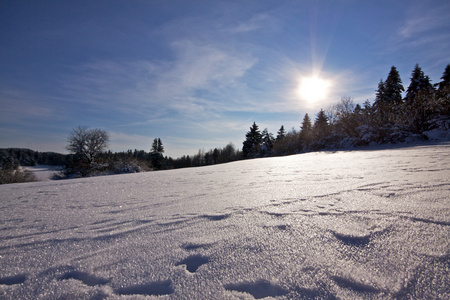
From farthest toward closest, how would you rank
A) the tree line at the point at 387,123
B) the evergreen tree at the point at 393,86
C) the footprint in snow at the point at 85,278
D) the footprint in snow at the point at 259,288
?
the evergreen tree at the point at 393,86, the tree line at the point at 387,123, the footprint in snow at the point at 85,278, the footprint in snow at the point at 259,288

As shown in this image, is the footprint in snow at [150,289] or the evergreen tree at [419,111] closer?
the footprint in snow at [150,289]

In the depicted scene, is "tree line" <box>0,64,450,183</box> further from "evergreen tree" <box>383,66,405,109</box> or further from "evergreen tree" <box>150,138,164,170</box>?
"evergreen tree" <box>150,138,164,170</box>

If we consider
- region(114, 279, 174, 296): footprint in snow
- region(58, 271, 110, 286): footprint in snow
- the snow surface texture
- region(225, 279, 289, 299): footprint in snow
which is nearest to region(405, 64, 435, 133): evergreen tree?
the snow surface texture

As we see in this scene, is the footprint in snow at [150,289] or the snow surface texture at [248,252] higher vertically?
the snow surface texture at [248,252]

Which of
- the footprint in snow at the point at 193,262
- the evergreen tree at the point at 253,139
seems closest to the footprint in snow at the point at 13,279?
the footprint in snow at the point at 193,262

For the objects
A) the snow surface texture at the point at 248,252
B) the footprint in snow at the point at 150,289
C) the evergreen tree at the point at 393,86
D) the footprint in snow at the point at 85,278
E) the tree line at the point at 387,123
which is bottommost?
the footprint in snow at the point at 85,278

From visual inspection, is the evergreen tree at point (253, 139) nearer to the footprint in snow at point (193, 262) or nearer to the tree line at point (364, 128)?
the tree line at point (364, 128)

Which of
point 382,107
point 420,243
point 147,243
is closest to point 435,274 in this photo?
point 420,243

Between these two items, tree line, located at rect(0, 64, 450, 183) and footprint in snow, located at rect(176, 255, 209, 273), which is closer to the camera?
footprint in snow, located at rect(176, 255, 209, 273)

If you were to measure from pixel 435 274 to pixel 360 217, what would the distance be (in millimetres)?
546

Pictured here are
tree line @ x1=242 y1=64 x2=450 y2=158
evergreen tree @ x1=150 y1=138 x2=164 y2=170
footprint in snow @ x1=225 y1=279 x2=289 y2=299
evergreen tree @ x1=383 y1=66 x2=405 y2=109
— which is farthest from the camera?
evergreen tree @ x1=150 y1=138 x2=164 y2=170

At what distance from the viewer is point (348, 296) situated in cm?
60

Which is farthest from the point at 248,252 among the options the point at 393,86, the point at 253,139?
the point at 253,139

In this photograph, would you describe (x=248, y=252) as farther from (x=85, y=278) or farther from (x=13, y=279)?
(x=13, y=279)
